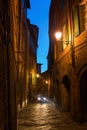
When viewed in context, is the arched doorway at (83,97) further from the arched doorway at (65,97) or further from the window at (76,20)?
the arched doorway at (65,97)

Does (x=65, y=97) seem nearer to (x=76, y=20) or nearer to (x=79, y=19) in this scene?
(x=76, y=20)

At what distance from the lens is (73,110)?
14.6 m

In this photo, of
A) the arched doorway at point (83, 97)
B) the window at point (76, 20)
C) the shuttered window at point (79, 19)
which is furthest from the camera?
the window at point (76, 20)

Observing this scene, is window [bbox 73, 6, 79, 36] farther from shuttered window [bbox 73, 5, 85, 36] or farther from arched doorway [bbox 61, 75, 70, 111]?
arched doorway [bbox 61, 75, 70, 111]

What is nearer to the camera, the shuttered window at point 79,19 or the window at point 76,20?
the shuttered window at point 79,19

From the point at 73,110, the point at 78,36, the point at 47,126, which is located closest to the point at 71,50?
the point at 78,36

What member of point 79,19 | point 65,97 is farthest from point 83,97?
point 65,97

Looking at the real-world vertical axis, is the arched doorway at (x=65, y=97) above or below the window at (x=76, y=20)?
below

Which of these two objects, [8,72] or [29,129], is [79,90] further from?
[8,72]

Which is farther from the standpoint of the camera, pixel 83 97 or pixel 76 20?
pixel 76 20

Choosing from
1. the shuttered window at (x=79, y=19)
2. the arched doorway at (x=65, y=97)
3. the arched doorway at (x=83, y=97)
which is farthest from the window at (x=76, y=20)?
the arched doorway at (x=65, y=97)

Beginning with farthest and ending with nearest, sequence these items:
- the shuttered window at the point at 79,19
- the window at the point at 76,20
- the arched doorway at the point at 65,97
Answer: the arched doorway at the point at 65,97
the window at the point at 76,20
the shuttered window at the point at 79,19

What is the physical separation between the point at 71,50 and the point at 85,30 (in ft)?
8.17

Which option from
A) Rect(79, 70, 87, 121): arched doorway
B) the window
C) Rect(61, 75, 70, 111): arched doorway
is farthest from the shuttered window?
Rect(61, 75, 70, 111): arched doorway
